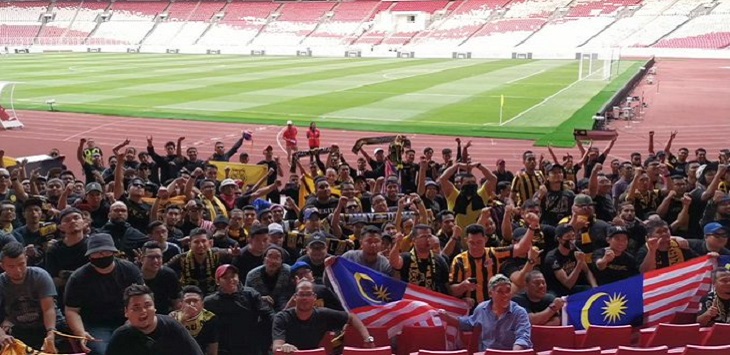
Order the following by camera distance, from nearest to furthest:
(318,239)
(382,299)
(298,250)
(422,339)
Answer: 1. (422,339)
2. (382,299)
3. (318,239)
4. (298,250)

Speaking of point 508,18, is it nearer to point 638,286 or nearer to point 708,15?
point 708,15

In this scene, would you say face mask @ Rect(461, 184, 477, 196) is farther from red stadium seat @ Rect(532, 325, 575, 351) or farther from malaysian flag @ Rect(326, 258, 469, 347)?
red stadium seat @ Rect(532, 325, 575, 351)

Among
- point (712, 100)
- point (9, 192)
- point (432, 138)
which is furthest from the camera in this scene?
point (712, 100)

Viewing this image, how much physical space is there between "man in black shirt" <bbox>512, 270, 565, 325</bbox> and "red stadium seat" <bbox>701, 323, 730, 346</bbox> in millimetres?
1196

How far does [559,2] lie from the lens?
8281 centimetres

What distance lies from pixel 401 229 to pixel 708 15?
71.7 metres

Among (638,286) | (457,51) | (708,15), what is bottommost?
(638,286)

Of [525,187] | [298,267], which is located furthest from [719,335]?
[525,187]

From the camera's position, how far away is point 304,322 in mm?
6430

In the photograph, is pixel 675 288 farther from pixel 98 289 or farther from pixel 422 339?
pixel 98 289

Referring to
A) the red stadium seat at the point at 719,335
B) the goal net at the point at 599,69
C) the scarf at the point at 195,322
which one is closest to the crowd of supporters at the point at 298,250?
the scarf at the point at 195,322

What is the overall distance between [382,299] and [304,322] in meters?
0.95

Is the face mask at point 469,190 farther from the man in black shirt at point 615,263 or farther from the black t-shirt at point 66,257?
the black t-shirt at point 66,257

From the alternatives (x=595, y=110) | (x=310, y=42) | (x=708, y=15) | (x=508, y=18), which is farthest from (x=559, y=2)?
(x=595, y=110)
